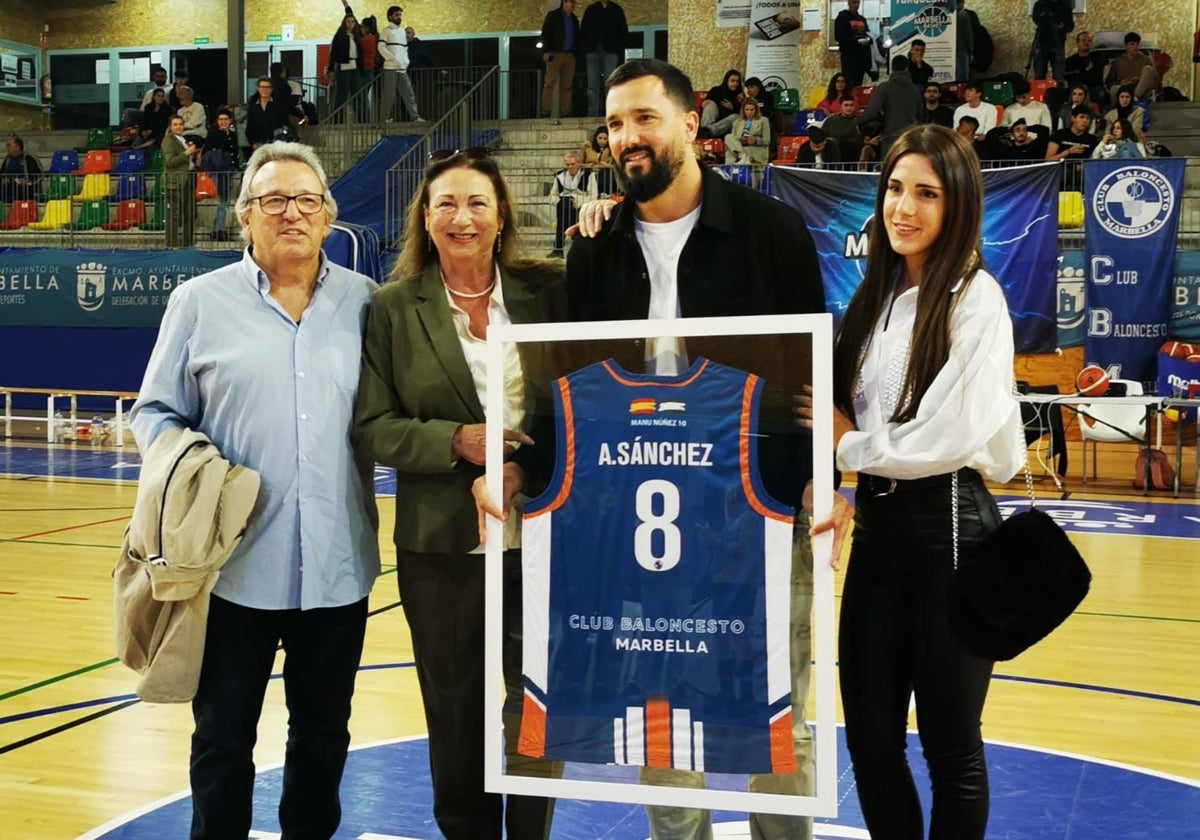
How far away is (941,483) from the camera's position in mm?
2857

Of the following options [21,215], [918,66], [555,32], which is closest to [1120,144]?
[918,66]

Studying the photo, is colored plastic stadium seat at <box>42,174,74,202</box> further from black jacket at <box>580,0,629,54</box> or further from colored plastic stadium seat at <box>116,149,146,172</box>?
black jacket at <box>580,0,629,54</box>

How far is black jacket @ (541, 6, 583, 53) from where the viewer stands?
18.8 meters

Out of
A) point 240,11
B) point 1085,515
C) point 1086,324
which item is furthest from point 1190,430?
point 240,11

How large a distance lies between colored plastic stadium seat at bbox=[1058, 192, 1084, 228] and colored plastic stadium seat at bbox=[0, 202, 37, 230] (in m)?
13.9

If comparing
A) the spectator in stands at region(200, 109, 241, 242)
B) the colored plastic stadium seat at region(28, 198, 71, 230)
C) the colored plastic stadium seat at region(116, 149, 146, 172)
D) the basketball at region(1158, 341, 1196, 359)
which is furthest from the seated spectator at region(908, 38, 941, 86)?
the colored plastic stadium seat at region(28, 198, 71, 230)

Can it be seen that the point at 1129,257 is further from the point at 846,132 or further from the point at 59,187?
the point at 59,187

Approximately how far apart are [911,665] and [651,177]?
1189mm

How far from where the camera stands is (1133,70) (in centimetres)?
1700

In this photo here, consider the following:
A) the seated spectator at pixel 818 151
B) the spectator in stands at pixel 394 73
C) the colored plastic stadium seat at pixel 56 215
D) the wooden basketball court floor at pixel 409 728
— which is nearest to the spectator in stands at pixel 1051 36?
the seated spectator at pixel 818 151

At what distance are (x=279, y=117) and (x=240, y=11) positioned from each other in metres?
3.65

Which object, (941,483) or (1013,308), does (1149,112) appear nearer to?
(1013,308)

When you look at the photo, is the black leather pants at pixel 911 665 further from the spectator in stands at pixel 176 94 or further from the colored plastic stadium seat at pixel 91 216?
the spectator in stands at pixel 176 94

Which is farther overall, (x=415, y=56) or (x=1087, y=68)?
(x=415, y=56)
